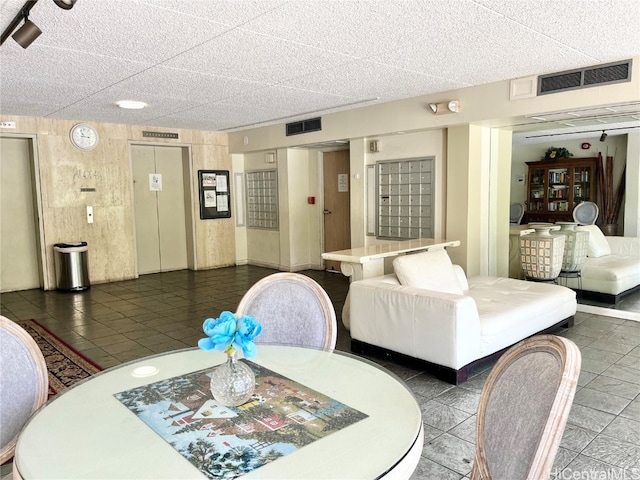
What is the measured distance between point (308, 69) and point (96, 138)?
4227mm

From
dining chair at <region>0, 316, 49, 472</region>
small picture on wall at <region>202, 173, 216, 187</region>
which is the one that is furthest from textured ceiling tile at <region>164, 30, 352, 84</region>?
small picture on wall at <region>202, 173, 216, 187</region>

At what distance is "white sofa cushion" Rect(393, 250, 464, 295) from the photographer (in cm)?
366

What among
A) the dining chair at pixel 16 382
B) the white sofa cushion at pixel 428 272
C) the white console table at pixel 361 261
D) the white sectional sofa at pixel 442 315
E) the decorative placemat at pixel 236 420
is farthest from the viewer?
the white console table at pixel 361 261

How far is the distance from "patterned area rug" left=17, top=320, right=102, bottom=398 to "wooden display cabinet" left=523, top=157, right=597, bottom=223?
462 cm

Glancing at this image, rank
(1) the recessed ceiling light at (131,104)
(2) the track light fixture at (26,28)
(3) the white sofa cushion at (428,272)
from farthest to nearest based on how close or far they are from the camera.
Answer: (1) the recessed ceiling light at (131,104) < (3) the white sofa cushion at (428,272) < (2) the track light fixture at (26,28)

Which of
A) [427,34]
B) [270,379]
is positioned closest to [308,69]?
[427,34]

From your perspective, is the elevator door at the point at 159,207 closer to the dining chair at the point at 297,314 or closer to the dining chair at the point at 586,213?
the dining chair at the point at 586,213

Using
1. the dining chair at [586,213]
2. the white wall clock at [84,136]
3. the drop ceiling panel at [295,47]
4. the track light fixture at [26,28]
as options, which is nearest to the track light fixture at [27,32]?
the track light fixture at [26,28]

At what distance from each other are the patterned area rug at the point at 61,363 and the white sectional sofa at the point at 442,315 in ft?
6.74

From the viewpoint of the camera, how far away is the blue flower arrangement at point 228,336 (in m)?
1.36

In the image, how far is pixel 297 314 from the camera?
2256mm

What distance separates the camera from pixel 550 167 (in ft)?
16.8

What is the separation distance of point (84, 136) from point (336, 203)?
12.5 ft

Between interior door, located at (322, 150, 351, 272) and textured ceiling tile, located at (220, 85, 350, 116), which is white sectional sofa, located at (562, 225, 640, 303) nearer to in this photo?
textured ceiling tile, located at (220, 85, 350, 116)
